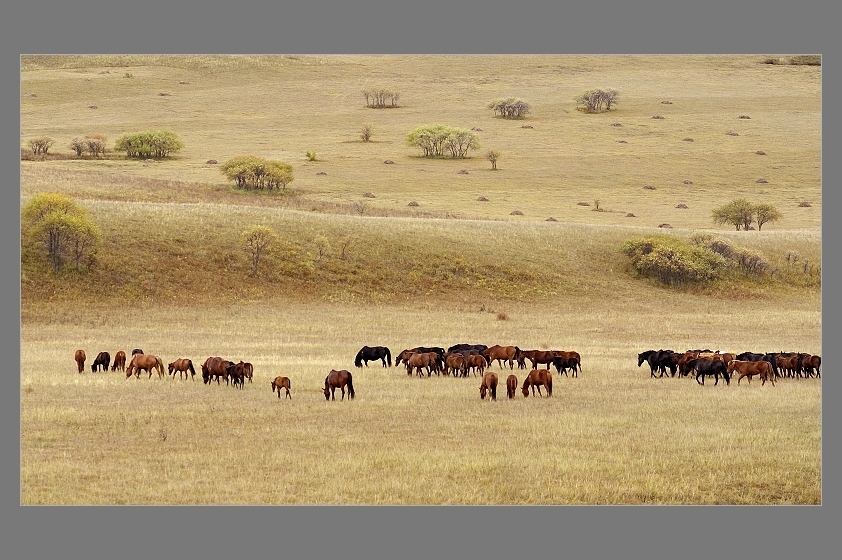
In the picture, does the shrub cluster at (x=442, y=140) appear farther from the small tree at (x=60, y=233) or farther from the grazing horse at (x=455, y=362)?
the grazing horse at (x=455, y=362)

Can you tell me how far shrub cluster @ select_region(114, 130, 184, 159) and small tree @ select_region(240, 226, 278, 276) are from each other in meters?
60.8

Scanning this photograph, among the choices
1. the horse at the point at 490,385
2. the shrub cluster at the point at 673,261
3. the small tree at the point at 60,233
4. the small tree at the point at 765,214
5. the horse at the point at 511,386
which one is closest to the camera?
the horse at the point at 490,385

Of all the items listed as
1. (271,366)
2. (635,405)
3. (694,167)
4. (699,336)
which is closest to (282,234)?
(699,336)

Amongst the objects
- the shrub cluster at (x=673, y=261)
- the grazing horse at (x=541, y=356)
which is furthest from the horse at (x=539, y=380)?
the shrub cluster at (x=673, y=261)

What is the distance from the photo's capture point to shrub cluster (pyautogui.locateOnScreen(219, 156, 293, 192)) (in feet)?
338

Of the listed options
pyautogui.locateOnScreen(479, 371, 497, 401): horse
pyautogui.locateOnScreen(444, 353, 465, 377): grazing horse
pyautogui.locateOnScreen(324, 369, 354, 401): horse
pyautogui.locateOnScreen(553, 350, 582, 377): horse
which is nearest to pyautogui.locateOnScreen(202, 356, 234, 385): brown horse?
pyautogui.locateOnScreen(324, 369, 354, 401): horse

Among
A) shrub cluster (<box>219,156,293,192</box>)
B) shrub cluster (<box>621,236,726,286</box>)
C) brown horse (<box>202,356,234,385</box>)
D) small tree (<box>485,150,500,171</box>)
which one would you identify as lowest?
brown horse (<box>202,356,234,385</box>)

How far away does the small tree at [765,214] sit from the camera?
322 feet

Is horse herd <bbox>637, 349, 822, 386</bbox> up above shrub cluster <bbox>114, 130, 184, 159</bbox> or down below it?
below

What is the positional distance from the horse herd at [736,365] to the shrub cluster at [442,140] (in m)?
100

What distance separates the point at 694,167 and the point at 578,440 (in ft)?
351

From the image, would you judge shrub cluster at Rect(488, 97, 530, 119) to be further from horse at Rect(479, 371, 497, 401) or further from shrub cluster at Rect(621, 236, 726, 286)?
horse at Rect(479, 371, 497, 401)

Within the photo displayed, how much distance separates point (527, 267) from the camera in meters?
70.8

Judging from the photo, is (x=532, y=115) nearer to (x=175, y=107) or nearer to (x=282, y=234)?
(x=175, y=107)
